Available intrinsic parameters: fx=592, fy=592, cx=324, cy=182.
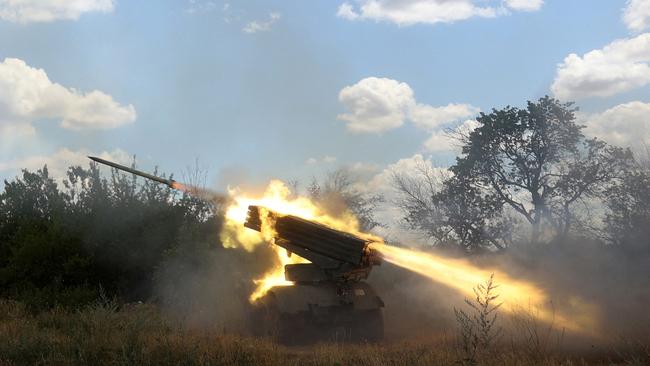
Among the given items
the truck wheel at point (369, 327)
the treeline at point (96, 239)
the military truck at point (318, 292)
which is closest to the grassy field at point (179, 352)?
the military truck at point (318, 292)

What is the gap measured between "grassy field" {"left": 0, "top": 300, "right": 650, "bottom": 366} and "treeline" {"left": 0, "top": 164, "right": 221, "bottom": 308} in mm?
6154

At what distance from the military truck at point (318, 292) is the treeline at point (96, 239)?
4.63 meters

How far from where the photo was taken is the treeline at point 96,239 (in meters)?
19.5

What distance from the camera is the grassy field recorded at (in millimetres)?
10203

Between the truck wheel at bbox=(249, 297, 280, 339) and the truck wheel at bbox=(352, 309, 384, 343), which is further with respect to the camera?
the truck wheel at bbox=(352, 309, 384, 343)

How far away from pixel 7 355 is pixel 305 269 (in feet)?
24.1

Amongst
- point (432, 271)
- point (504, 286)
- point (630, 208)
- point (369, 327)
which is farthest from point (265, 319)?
point (630, 208)

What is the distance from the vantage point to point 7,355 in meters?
10.8

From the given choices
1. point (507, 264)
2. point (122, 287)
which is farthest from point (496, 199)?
point (122, 287)

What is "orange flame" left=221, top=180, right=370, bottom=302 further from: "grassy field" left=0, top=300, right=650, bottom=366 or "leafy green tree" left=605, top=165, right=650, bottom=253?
"leafy green tree" left=605, top=165, right=650, bottom=253

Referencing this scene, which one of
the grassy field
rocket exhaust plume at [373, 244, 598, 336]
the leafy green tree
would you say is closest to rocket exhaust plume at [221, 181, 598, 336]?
rocket exhaust plume at [373, 244, 598, 336]

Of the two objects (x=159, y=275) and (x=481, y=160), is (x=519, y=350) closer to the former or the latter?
(x=159, y=275)

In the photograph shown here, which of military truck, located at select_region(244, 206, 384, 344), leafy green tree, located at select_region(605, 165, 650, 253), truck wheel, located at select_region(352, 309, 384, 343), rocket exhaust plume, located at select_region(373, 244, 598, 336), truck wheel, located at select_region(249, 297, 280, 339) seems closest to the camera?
military truck, located at select_region(244, 206, 384, 344)

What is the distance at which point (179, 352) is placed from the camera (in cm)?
1057
